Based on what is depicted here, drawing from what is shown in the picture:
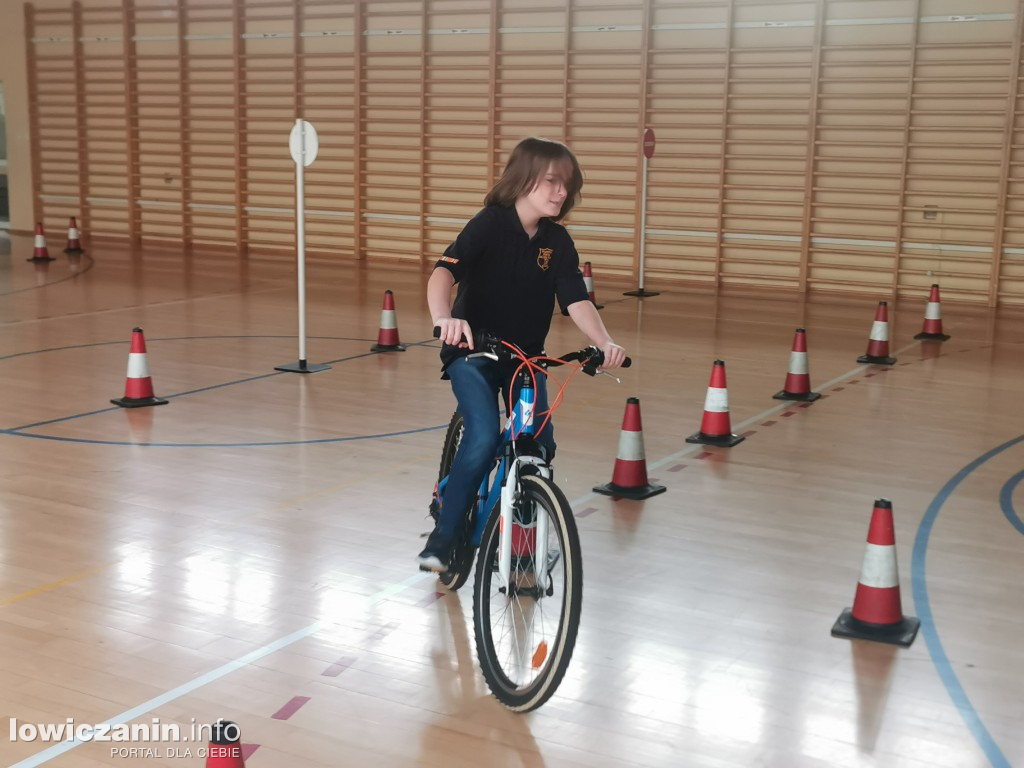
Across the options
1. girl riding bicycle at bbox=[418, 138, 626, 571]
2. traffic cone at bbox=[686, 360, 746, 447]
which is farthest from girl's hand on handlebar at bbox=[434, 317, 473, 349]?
traffic cone at bbox=[686, 360, 746, 447]

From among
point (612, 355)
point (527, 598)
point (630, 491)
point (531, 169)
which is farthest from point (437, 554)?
point (630, 491)

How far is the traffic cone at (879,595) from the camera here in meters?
3.54

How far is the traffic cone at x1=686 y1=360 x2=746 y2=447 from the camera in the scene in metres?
6.05

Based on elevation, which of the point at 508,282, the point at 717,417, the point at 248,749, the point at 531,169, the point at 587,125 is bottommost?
the point at 248,749

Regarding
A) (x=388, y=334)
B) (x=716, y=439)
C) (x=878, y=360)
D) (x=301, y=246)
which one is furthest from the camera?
(x=388, y=334)

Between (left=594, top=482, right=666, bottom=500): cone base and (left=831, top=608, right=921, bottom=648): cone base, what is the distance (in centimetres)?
153

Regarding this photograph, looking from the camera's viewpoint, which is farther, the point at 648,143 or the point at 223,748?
the point at 648,143

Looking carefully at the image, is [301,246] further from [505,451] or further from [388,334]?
[505,451]

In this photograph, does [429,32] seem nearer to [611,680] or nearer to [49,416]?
[49,416]

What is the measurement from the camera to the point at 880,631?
3.54 m

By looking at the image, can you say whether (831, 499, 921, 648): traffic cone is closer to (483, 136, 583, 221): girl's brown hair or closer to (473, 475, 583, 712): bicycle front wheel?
(473, 475, 583, 712): bicycle front wheel

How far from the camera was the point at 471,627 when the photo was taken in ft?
11.8

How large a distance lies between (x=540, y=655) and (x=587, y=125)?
11061 millimetres

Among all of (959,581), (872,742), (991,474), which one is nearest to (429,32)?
(991,474)
